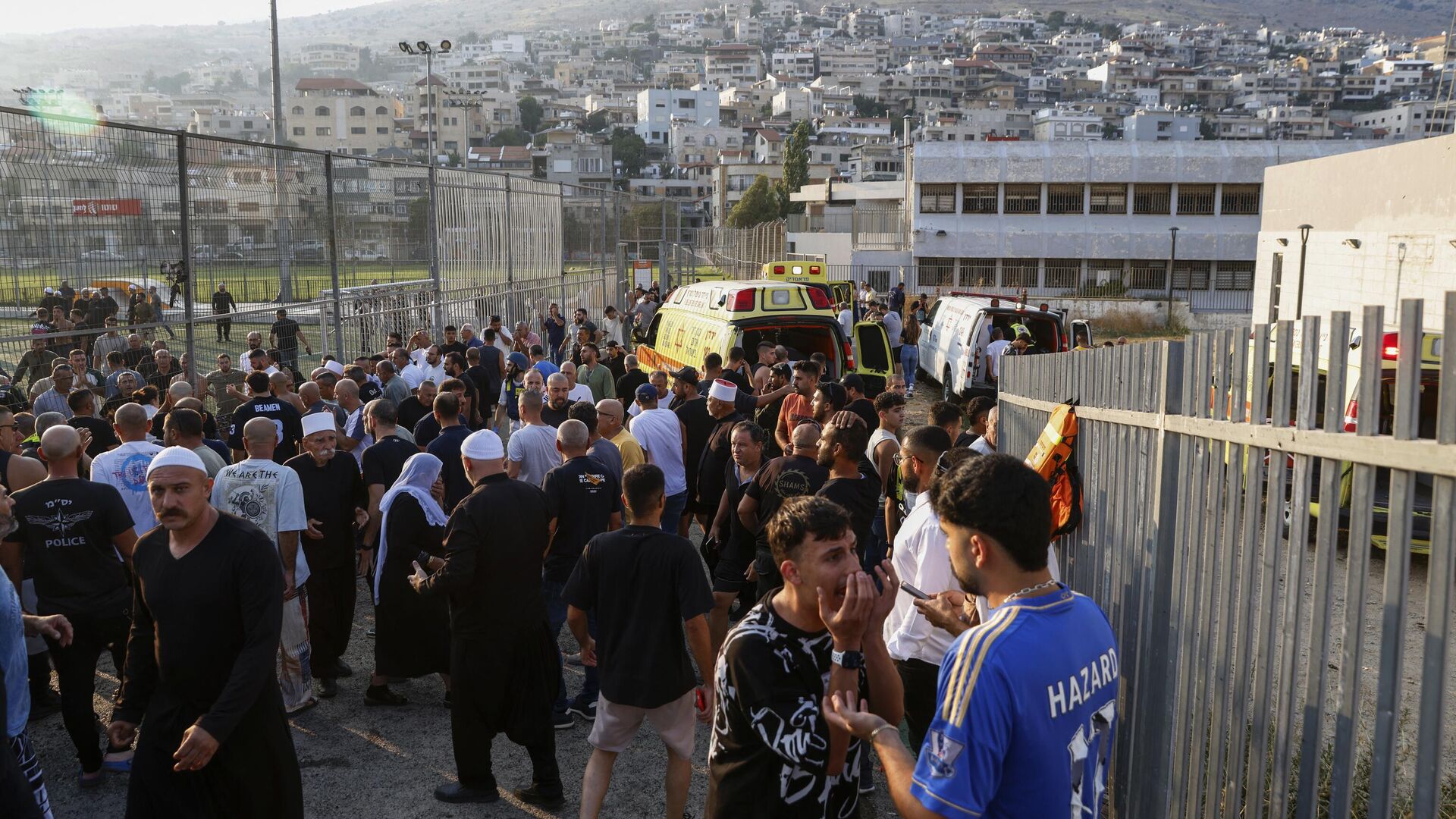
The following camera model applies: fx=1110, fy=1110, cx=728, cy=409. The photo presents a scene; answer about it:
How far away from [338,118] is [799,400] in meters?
171

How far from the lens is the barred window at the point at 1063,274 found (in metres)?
51.0

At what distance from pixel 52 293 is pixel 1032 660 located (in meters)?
8.95

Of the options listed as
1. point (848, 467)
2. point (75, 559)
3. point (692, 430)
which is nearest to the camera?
point (75, 559)

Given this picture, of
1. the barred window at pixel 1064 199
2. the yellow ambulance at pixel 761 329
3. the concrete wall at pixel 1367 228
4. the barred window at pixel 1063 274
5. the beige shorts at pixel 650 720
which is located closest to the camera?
the beige shorts at pixel 650 720

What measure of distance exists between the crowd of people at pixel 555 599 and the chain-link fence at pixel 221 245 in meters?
0.69

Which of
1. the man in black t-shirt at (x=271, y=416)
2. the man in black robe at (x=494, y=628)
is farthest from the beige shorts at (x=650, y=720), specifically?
the man in black t-shirt at (x=271, y=416)

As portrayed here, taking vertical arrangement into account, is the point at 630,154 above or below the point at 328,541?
above

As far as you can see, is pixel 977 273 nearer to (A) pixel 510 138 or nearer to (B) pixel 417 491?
(B) pixel 417 491

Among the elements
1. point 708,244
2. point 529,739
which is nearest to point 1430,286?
point 529,739

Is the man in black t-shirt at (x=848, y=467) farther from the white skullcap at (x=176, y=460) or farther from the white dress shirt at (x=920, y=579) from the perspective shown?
the white skullcap at (x=176, y=460)

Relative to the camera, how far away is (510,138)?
184 meters

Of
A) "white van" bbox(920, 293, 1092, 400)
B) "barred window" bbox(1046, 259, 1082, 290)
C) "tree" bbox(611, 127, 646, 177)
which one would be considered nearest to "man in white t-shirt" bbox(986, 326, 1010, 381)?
"white van" bbox(920, 293, 1092, 400)

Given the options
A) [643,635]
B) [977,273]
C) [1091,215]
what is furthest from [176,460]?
[1091,215]

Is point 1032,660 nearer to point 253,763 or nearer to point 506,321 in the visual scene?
point 253,763
